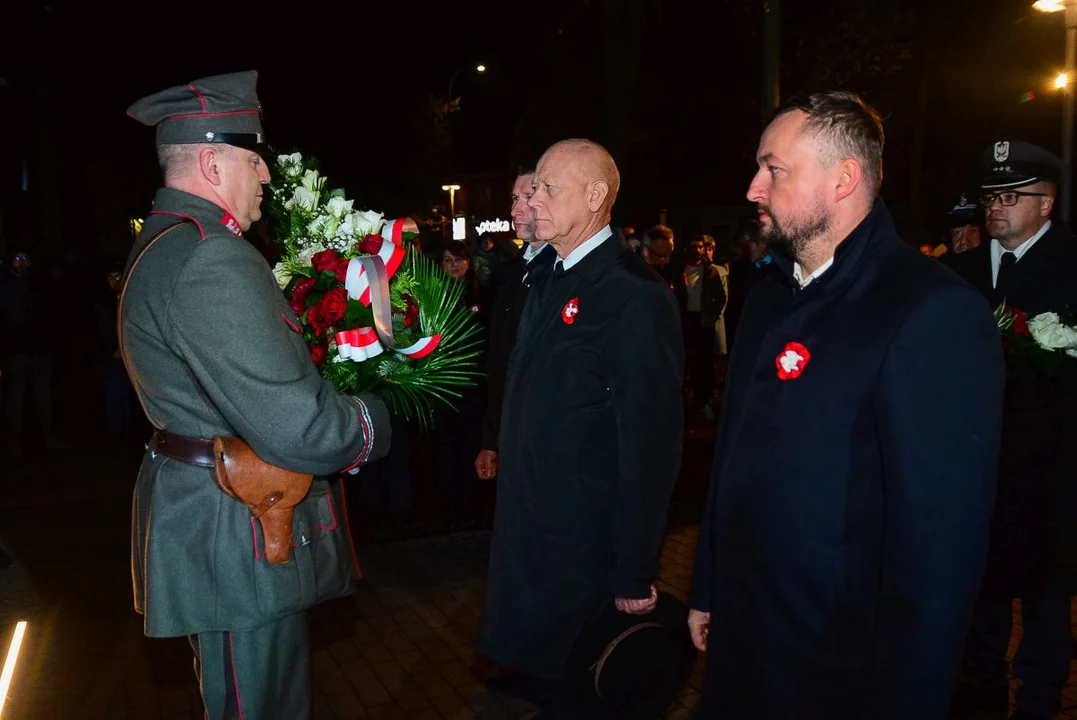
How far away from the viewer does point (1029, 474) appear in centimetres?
396

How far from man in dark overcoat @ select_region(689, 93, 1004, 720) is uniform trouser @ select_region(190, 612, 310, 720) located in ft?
4.12

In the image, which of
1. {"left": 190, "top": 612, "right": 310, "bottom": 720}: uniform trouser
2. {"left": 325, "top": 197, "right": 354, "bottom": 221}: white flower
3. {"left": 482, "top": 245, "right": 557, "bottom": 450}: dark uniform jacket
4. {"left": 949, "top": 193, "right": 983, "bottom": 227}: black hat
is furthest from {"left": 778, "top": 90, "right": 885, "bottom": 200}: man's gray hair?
{"left": 949, "top": 193, "right": 983, "bottom": 227}: black hat

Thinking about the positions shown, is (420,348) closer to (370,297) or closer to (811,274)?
(370,297)

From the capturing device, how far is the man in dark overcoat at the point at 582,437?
337cm

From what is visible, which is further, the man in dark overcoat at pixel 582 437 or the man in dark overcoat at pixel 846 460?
the man in dark overcoat at pixel 582 437

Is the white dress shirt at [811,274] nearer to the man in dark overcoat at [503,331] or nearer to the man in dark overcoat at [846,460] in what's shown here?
the man in dark overcoat at [846,460]

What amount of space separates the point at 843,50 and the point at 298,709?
19.2m

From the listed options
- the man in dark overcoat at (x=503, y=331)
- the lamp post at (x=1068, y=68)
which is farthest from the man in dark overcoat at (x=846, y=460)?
the lamp post at (x=1068, y=68)

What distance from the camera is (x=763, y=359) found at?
239 centimetres

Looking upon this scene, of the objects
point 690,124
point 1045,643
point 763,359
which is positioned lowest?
point 1045,643

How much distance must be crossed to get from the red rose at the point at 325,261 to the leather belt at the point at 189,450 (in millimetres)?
646

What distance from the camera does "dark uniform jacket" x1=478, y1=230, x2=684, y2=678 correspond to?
3371 mm

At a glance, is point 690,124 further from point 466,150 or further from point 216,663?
point 466,150

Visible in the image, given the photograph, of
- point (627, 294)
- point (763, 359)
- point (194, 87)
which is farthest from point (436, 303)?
point (763, 359)
